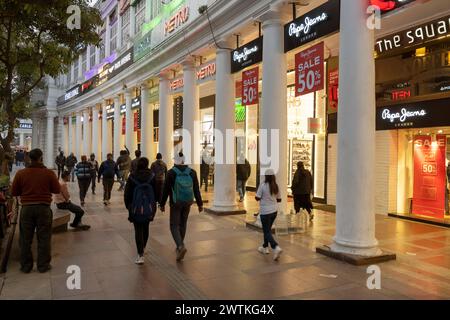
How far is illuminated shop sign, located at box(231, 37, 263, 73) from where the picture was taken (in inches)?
396

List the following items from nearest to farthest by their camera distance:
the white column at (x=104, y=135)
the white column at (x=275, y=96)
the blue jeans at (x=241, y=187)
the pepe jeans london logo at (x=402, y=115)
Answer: the white column at (x=275, y=96) < the pepe jeans london logo at (x=402, y=115) < the blue jeans at (x=241, y=187) < the white column at (x=104, y=135)

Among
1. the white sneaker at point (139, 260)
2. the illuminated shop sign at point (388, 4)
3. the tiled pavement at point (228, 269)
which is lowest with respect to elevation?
the tiled pavement at point (228, 269)

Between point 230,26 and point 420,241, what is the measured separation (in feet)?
22.2

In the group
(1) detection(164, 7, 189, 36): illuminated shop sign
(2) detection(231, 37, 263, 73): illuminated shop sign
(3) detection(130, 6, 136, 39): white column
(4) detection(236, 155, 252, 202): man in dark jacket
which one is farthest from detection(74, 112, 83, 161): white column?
(2) detection(231, 37, 263, 73): illuminated shop sign

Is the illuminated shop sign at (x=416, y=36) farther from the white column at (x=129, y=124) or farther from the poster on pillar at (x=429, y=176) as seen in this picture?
the white column at (x=129, y=124)

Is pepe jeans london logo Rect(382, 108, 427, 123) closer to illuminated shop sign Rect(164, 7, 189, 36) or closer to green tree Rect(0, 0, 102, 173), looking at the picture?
illuminated shop sign Rect(164, 7, 189, 36)

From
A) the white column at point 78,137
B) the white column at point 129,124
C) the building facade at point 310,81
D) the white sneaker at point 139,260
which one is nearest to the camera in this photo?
the white sneaker at point 139,260

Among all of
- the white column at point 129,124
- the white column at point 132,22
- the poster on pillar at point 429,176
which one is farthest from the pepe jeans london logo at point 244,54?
the white column at point 132,22

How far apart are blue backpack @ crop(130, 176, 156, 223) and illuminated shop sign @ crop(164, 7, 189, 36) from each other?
821cm

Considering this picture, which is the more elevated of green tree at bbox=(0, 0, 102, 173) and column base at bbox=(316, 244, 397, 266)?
green tree at bbox=(0, 0, 102, 173)

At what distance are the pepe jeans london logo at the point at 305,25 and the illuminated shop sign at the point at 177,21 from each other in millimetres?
5509

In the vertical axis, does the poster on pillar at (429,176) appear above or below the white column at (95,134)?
below

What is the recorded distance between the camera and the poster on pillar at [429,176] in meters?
10.1
